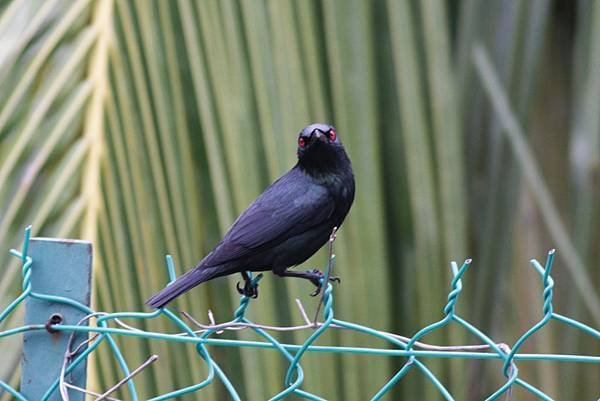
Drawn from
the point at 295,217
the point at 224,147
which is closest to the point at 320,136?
the point at 295,217

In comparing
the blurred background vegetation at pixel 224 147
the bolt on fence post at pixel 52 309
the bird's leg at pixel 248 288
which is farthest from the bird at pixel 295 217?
the bolt on fence post at pixel 52 309

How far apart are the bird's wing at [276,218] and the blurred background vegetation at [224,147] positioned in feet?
0.86

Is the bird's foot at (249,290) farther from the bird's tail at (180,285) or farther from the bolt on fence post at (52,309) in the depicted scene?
the bolt on fence post at (52,309)

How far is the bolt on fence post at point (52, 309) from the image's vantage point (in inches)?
67.1

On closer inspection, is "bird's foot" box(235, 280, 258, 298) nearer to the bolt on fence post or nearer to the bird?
the bird

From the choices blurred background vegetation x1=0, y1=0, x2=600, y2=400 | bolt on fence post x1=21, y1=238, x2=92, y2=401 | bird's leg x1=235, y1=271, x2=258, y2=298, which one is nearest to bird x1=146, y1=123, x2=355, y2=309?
bird's leg x1=235, y1=271, x2=258, y2=298

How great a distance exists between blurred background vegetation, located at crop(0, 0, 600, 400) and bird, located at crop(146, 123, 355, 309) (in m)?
0.24

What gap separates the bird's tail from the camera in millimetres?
1854

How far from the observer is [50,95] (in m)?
2.34

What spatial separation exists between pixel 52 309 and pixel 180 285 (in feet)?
0.89

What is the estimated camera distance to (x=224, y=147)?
2.45m

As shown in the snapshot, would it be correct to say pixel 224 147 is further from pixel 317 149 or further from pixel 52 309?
pixel 52 309

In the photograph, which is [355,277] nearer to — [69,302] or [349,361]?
[349,361]

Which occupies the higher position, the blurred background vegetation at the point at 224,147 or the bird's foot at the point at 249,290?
the blurred background vegetation at the point at 224,147
